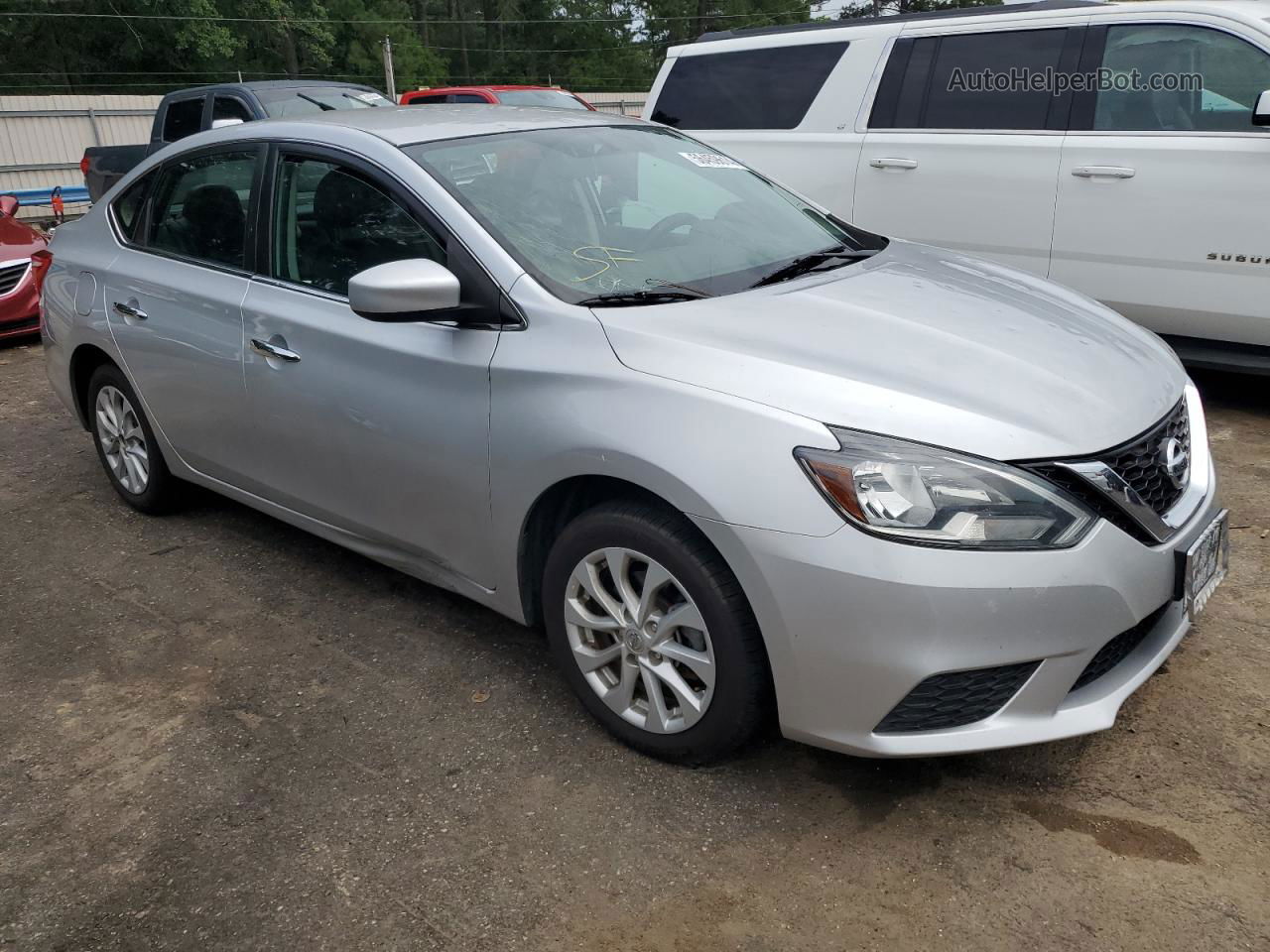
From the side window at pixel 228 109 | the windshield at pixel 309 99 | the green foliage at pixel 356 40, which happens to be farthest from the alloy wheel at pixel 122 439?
the green foliage at pixel 356 40

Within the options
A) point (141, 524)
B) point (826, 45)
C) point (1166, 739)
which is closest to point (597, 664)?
point (1166, 739)

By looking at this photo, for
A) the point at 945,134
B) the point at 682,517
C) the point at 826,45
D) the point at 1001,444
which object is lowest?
the point at 682,517

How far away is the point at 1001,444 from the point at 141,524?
148 inches

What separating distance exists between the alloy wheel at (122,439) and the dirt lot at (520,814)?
1.02 meters

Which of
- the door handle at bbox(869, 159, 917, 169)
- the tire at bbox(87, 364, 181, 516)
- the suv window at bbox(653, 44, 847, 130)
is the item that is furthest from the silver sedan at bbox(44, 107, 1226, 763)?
the suv window at bbox(653, 44, 847, 130)

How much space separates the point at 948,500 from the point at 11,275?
8395 mm

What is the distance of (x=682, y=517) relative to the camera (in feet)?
8.56

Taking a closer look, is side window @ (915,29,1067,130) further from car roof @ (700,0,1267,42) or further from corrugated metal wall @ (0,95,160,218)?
corrugated metal wall @ (0,95,160,218)

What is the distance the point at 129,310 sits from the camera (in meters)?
4.27

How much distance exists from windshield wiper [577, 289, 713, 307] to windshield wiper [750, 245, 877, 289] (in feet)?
0.77

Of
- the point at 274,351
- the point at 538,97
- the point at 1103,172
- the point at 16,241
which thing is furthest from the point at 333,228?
the point at 538,97

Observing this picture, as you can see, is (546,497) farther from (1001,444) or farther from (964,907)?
(964,907)

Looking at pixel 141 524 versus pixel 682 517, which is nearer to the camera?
pixel 682 517

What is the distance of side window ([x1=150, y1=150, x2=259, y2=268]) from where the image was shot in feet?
12.7
